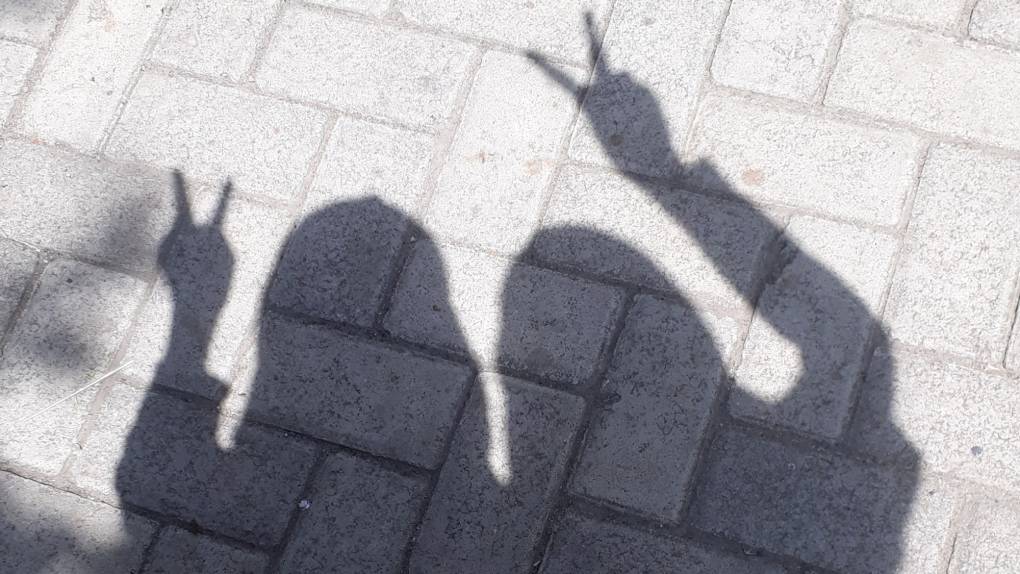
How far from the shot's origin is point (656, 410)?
2.55m

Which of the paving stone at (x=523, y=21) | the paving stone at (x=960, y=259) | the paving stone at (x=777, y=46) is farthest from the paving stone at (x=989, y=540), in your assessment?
the paving stone at (x=523, y=21)

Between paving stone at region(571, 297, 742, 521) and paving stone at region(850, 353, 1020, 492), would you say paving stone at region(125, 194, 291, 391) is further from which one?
paving stone at region(850, 353, 1020, 492)

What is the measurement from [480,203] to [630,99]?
1.79ft

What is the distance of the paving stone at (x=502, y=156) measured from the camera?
2.74 meters

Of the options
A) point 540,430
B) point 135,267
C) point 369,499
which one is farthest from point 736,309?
point 135,267

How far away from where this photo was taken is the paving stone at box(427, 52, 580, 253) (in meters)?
2.74

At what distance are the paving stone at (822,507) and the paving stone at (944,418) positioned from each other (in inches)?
2.9

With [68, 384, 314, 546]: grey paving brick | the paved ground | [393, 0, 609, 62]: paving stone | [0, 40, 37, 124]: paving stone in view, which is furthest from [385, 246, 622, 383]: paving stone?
[0, 40, 37, 124]: paving stone

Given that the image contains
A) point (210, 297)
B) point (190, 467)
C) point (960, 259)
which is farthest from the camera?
point (210, 297)

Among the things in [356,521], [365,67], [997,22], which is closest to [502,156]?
[365,67]

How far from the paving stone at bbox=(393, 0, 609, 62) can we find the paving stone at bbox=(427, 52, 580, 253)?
7 cm

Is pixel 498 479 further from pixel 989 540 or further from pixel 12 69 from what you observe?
pixel 12 69

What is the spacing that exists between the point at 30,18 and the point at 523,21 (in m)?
1.64

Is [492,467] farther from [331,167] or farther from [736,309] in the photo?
[331,167]
